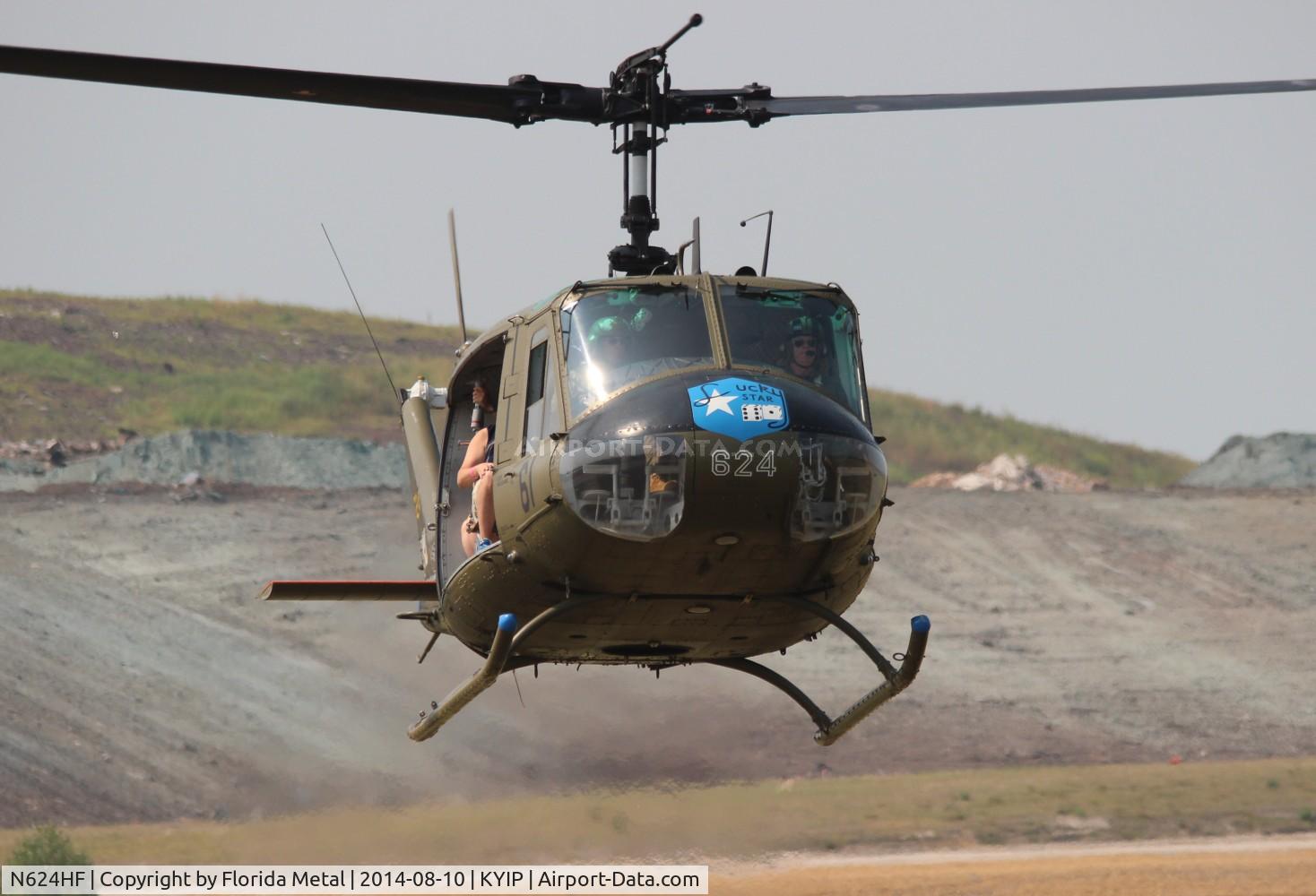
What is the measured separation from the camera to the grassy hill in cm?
5147

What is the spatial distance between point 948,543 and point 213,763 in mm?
21355

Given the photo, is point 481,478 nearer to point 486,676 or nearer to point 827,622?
point 486,676

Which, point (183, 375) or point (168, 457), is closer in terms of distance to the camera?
point (168, 457)

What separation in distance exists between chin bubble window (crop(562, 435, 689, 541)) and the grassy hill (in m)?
39.1

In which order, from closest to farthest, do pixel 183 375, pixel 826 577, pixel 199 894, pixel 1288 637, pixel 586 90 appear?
1. pixel 826 577
2. pixel 586 90
3. pixel 199 894
4. pixel 1288 637
5. pixel 183 375

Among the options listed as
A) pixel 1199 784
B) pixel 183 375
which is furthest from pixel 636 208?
pixel 183 375

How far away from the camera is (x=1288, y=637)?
1825 inches

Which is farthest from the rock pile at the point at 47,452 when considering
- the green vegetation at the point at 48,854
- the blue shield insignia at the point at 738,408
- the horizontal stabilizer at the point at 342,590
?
the blue shield insignia at the point at 738,408

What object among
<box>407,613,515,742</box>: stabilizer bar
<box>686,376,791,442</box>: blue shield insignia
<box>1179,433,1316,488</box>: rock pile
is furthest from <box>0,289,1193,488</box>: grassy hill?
<box>686,376,791,442</box>: blue shield insignia

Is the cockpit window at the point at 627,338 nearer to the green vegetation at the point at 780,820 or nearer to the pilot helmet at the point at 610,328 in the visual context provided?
the pilot helmet at the point at 610,328

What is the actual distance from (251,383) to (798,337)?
Result: 44.2 meters

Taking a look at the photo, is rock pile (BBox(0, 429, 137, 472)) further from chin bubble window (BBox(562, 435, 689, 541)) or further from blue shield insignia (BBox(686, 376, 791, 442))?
blue shield insignia (BBox(686, 376, 791, 442))

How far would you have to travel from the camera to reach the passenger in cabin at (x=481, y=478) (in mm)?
13469

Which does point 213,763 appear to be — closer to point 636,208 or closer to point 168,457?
point 168,457
